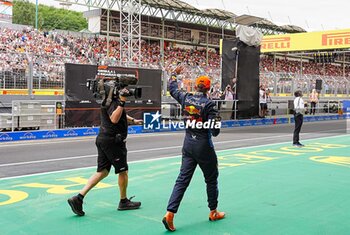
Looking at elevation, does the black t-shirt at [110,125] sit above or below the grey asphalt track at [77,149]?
above

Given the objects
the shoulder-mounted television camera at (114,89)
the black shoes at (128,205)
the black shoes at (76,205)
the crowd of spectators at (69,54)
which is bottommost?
the black shoes at (128,205)

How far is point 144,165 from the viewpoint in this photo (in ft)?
34.4

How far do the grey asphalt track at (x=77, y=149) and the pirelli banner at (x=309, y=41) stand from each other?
20.1 metres

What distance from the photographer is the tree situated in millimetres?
81312

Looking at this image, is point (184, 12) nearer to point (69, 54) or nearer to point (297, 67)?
point (69, 54)

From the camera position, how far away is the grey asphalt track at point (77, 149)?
10289 mm

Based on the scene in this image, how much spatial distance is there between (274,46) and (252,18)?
1679 centimetres

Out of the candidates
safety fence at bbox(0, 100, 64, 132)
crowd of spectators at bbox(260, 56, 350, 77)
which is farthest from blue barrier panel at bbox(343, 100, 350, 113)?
safety fence at bbox(0, 100, 64, 132)

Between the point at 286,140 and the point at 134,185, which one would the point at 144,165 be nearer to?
the point at 134,185

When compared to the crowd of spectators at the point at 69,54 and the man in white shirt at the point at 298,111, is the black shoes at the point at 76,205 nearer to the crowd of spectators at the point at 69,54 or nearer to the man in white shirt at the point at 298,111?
the man in white shirt at the point at 298,111

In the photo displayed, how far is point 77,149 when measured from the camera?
1322 centimetres

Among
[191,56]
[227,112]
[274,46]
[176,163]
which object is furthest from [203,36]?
[176,163]

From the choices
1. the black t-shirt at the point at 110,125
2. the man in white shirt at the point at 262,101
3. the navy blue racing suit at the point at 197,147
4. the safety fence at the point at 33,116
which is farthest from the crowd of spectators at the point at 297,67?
the navy blue racing suit at the point at 197,147

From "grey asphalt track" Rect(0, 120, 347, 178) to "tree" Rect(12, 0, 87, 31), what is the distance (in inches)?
2723
